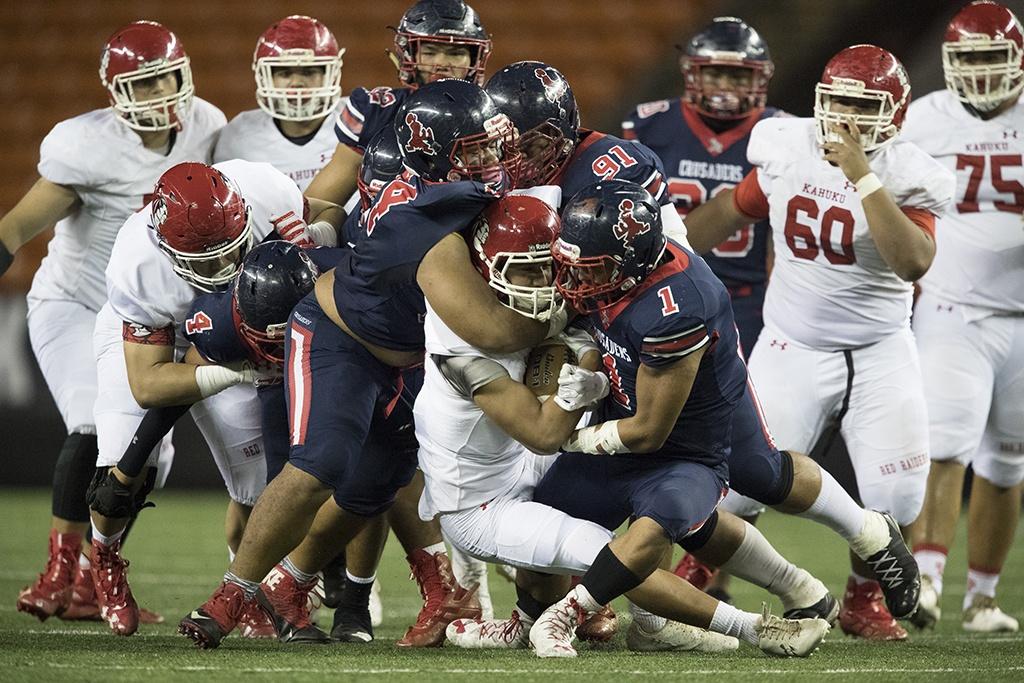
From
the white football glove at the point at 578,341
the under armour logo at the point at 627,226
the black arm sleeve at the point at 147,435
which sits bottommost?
the black arm sleeve at the point at 147,435

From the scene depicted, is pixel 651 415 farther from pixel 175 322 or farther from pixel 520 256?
pixel 175 322

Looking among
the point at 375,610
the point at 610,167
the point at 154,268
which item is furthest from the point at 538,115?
the point at 375,610

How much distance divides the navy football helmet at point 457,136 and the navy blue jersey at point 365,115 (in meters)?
1.00

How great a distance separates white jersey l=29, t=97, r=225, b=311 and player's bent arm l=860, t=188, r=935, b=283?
2.36 meters

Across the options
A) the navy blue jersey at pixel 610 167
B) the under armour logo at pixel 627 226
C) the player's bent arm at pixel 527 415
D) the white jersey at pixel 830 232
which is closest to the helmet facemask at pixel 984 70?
the white jersey at pixel 830 232

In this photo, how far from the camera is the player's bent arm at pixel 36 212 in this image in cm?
505

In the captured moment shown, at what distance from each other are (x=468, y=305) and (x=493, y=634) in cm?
96

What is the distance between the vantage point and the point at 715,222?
509 cm

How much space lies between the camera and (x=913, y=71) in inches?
357

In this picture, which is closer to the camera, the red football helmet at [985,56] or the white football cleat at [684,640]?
the white football cleat at [684,640]

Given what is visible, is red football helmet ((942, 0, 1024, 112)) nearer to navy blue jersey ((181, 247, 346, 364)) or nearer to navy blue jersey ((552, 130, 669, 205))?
navy blue jersey ((552, 130, 669, 205))

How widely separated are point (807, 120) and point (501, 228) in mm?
1542

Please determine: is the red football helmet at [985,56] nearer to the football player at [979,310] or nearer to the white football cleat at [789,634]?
the football player at [979,310]

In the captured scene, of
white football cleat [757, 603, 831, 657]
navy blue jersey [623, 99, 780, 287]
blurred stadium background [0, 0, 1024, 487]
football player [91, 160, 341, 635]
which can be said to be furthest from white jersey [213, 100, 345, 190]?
blurred stadium background [0, 0, 1024, 487]
